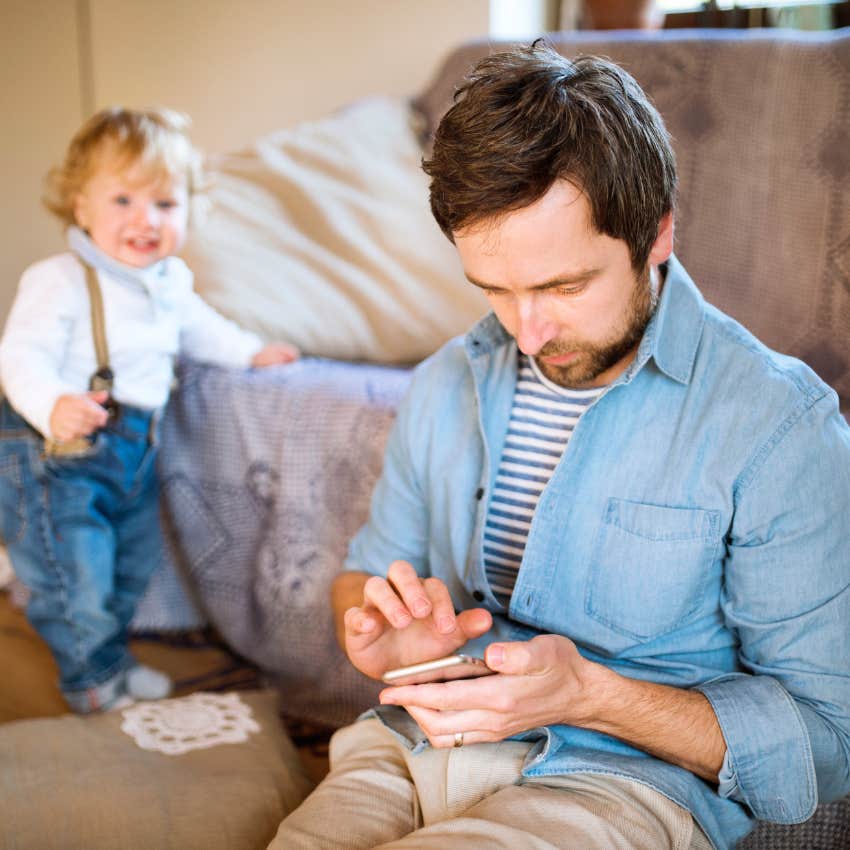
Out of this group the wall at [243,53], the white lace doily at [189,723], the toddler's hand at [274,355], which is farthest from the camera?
the wall at [243,53]

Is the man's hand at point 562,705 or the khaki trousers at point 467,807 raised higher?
the man's hand at point 562,705

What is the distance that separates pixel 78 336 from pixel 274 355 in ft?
1.19

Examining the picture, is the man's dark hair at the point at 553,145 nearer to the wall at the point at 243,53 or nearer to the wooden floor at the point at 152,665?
the wooden floor at the point at 152,665

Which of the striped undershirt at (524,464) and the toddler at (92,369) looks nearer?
the striped undershirt at (524,464)

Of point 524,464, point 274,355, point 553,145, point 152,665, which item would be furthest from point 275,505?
point 553,145

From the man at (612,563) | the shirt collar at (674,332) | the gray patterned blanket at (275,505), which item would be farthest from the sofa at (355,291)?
the shirt collar at (674,332)

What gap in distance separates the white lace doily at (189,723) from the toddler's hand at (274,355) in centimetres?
58

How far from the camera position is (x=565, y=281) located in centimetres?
97

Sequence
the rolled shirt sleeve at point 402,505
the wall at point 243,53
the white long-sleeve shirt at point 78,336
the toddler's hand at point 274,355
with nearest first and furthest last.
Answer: the rolled shirt sleeve at point 402,505 < the white long-sleeve shirt at point 78,336 < the toddler's hand at point 274,355 < the wall at point 243,53

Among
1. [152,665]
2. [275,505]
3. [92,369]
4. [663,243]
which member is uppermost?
[663,243]

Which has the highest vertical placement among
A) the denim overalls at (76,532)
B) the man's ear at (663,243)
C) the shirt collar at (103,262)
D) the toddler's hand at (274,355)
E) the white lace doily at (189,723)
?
the man's ear at (663,243)

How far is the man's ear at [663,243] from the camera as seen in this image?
1.03 meters

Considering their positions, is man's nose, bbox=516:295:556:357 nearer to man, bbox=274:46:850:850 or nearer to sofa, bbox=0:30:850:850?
man, bbox=274:46:850:850

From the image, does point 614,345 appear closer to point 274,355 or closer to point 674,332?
point 674,332
